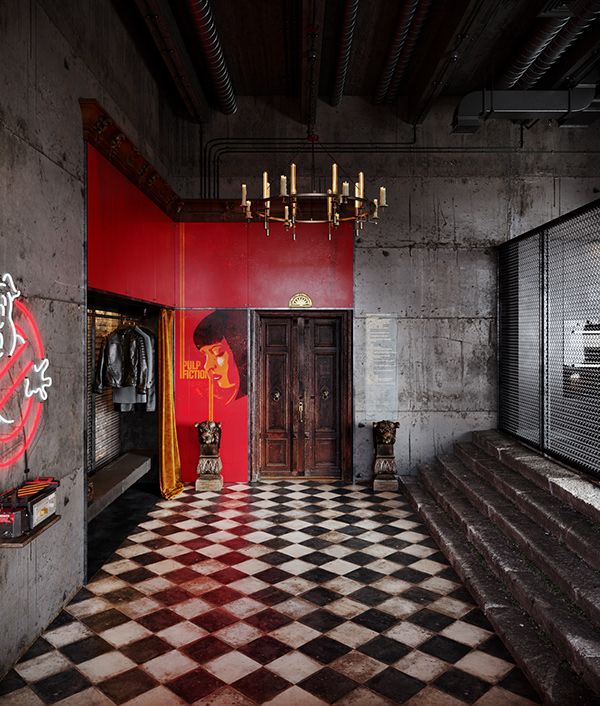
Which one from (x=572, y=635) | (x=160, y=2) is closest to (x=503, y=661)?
(x=572, y=635)

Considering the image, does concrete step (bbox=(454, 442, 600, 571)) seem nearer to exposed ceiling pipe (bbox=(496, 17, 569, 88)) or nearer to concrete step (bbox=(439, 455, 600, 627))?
concrete step (bbox=(439, 455, 600, 627))

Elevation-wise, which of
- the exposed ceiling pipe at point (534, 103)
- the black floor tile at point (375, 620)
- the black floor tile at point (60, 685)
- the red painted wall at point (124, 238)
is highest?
the exposed ceiling pipe at point (534, 103)

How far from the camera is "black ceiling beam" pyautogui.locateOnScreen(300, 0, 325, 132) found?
191 inches

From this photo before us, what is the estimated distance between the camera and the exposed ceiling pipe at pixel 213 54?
497 centimetres

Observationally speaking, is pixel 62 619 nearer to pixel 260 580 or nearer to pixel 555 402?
pixel 260 580

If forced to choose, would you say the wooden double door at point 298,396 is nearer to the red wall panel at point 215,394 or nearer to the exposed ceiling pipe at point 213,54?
the red wall panel at point 215,394

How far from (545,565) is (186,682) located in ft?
8.61

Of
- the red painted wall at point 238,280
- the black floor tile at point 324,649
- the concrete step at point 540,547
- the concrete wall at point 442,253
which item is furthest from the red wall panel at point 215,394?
the black floor tile at point 324,649

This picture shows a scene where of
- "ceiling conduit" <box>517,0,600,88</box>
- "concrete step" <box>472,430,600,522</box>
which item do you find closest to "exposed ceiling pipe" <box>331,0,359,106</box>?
"ceiling conduit" <box>517,0,600,88</box>

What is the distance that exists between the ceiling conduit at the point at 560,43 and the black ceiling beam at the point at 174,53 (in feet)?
12.5

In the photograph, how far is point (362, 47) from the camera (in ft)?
21.2

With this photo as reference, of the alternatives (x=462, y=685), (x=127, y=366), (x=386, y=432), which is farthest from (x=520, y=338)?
(x=127, y=366)

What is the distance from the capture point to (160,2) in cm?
475

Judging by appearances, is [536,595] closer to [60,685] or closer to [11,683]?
[60,685]
